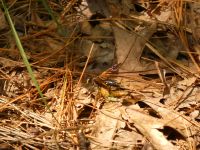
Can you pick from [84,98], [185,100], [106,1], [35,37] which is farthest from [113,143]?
[106,1]

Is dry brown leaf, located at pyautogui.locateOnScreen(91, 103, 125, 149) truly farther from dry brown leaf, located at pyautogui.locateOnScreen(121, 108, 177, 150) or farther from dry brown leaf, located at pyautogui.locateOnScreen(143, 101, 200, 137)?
dry brown leaf, located at pyautogui.locateOnScreen(143, 101, 200, 137)

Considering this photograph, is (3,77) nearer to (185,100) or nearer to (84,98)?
(84,98)

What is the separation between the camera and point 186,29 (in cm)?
204

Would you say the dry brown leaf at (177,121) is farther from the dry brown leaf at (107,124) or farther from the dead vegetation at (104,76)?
the dry brown leaf at (107,124)

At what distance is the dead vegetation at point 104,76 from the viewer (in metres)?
1.61

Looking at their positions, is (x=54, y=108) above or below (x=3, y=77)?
below

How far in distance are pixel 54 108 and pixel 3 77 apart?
32 centimetres

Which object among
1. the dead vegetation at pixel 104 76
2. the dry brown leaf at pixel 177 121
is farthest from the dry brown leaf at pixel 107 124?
the dry brown leaf at pixel 177 121

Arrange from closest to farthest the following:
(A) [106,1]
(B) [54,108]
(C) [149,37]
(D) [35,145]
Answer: (D) [35,145] → (B) [54,108] → (C) [149,37] → (A) [106,1]

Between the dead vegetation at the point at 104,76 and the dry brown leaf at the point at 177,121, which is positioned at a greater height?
the dead vegetation at the point at 104,76

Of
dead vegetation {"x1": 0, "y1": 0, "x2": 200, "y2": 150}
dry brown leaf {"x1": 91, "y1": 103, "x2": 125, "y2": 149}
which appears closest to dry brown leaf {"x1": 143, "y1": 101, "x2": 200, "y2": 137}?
dead vegetation {"x1": 0, "y1": 0, "x2": 200, "y2": 150}

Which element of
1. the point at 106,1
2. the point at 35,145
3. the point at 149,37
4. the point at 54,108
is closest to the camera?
the point at 35,145

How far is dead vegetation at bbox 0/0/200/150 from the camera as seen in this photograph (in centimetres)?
161

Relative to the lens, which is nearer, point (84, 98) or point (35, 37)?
point (84, 98)
